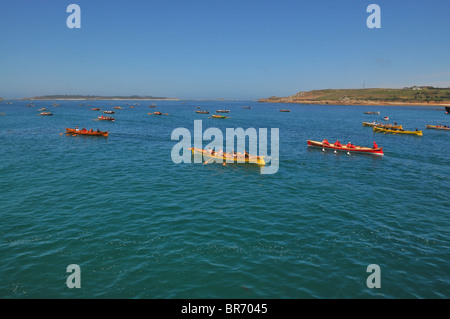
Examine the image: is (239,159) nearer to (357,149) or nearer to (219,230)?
(219,230)

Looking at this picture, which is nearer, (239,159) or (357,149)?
(239,159)

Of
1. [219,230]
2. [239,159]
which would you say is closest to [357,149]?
[239,159]

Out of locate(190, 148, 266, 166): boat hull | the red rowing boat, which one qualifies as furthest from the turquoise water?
the red rowing boat

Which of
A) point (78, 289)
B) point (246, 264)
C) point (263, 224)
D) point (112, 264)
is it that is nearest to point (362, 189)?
point (263, 224)

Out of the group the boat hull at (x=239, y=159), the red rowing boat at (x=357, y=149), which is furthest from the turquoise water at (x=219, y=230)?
the red rowing boat at (x=357, y=149)

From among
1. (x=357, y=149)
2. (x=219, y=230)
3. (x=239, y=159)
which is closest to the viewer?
(x=219, y=230)

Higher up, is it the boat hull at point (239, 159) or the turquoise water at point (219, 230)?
the boat hull at point (239, 159)

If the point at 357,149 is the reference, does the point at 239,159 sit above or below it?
below

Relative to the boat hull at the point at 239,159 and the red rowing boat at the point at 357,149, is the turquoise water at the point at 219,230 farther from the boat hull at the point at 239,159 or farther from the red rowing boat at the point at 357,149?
the red rowing boat at the point at 357,149

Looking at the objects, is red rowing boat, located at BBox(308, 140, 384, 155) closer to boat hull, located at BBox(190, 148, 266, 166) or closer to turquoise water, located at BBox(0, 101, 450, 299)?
turquoise water, located at BBox(0, 101, 450, 299)
